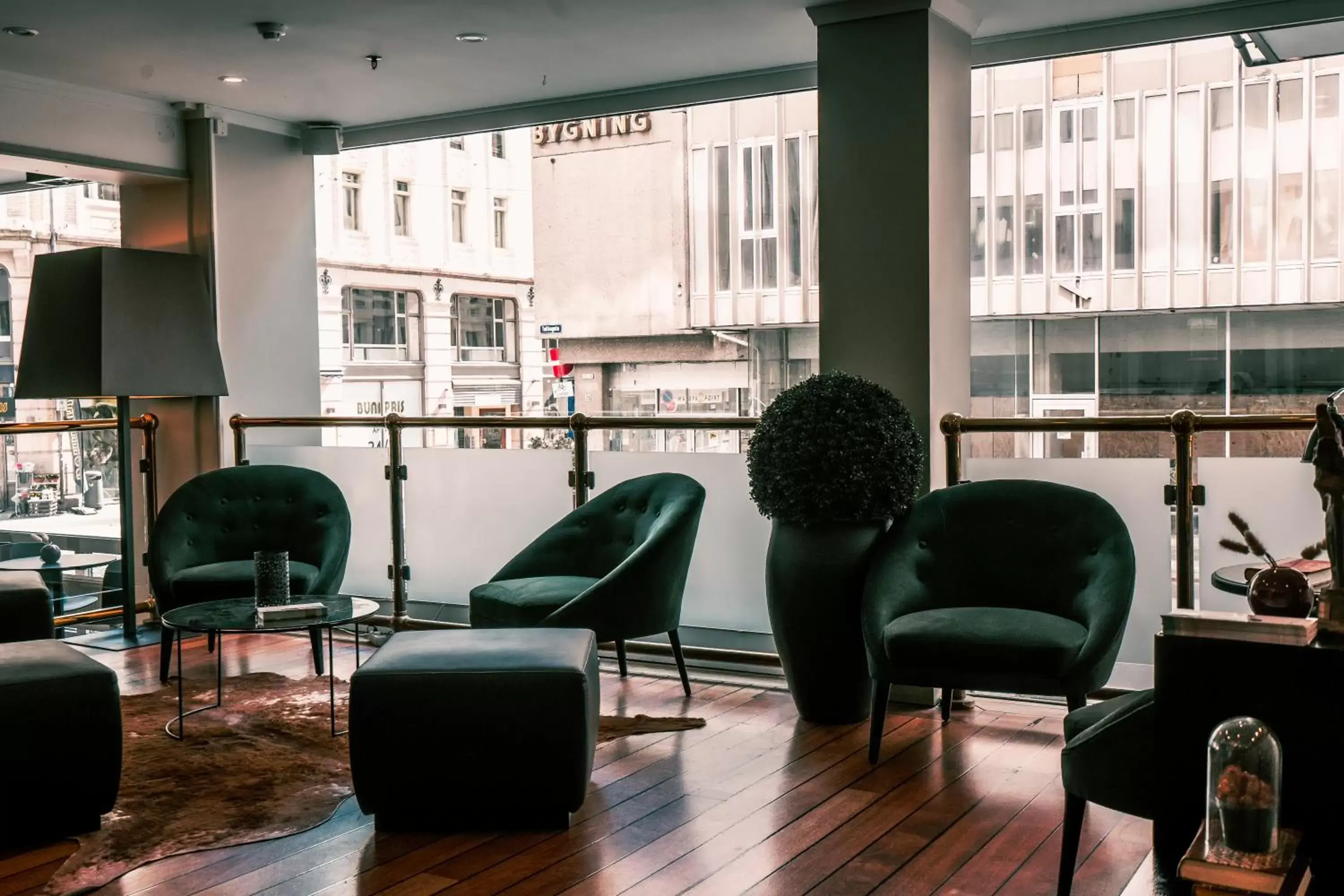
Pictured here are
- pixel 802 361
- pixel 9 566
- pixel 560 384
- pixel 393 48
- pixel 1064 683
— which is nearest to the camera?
pixel 1064 683

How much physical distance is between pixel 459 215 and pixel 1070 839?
21731 mm

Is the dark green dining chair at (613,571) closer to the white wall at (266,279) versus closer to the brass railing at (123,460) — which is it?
the brass railing at (123,460)

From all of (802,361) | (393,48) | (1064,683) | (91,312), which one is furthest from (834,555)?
(802,361)

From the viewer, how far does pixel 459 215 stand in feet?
76.0

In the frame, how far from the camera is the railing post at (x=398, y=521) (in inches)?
241

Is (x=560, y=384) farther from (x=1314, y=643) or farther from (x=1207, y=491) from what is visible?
(x=1314, y=643)

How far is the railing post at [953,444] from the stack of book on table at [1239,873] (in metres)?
3.13

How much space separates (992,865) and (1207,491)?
75.8 inches

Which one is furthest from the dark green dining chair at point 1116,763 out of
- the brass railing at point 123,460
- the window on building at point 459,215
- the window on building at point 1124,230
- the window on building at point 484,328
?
the window on building at point 459,215

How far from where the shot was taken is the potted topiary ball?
424cm

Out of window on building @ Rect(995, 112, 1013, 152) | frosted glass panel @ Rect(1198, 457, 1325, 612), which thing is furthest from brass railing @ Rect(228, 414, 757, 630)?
window on building @ Rect(995, 112, 1013, 152)

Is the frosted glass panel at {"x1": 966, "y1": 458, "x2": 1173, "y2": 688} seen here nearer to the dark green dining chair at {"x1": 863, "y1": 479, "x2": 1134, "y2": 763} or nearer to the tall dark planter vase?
the dark green dining chair at {"x1": 863, "y1": 479, "x2": 1134, "y2": 763}

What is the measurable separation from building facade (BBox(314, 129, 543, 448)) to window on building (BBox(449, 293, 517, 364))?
0.08 ft

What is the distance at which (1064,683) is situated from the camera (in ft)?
11.4
